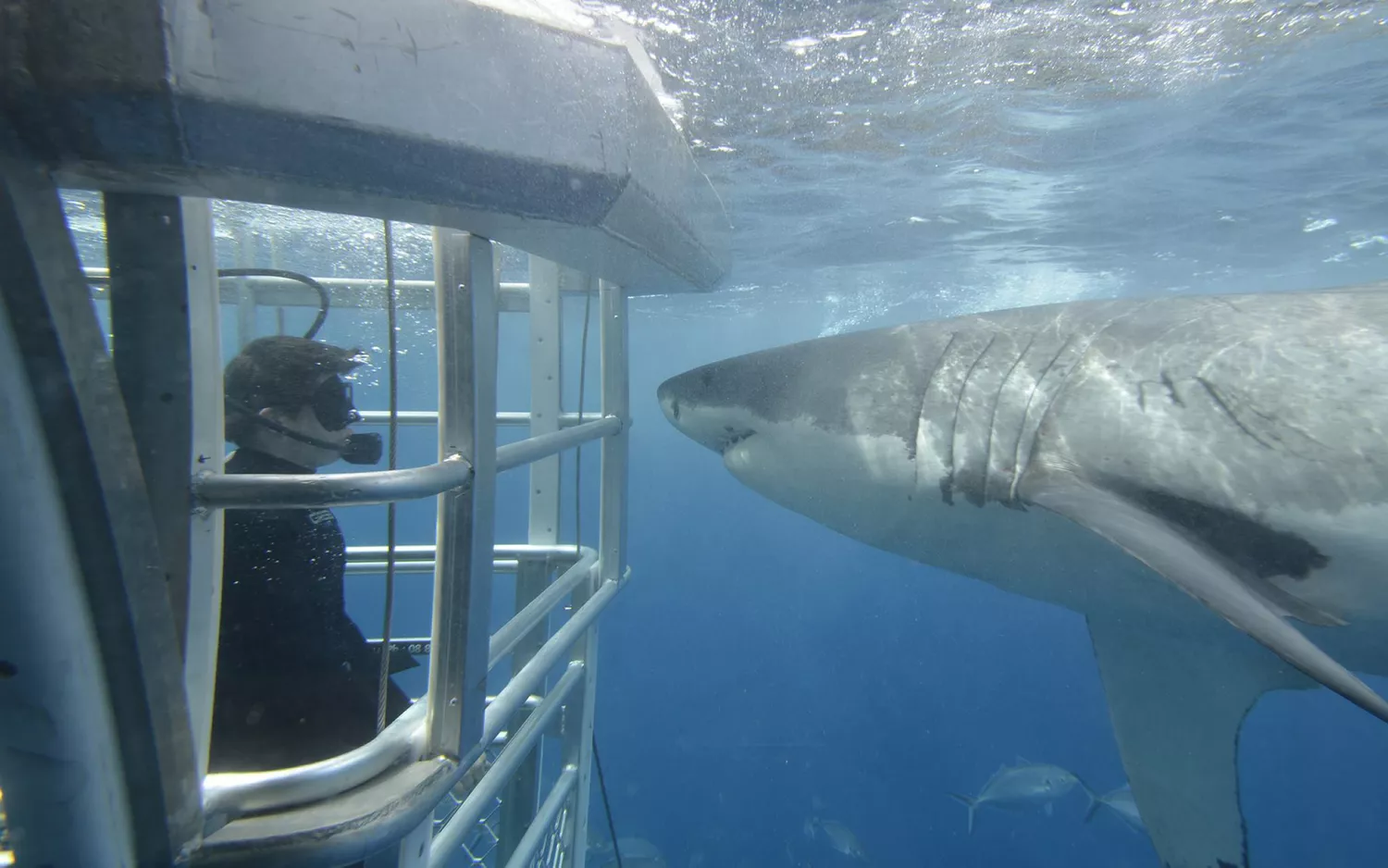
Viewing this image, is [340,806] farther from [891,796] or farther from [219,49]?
[891,796]

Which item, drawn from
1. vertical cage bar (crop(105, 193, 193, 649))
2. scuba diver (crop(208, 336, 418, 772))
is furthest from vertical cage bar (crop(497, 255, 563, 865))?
vertical cage bar (crop(105, 193, 193, 649))

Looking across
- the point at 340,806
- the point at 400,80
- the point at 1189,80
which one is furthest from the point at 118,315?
the point at 1189,80

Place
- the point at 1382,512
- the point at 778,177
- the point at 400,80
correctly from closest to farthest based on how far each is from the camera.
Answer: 1. the point at 400,80
2. the point at 1382,512
3. the point at 778,177

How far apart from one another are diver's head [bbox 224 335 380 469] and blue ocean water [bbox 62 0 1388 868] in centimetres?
123

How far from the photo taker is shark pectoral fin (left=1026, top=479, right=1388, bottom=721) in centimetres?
151

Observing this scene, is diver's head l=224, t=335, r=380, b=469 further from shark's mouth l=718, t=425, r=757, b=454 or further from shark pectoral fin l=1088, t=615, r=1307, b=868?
shark pectoral fin l=1088, t=615, r=1307, b=868

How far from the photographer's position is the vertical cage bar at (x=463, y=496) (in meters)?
1.31

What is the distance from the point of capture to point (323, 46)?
2.85 feet

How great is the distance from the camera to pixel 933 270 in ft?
60.3

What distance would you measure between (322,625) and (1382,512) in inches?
121

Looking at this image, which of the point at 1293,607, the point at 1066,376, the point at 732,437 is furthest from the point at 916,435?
the point at 1293,607

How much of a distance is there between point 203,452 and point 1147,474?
8.35 ft

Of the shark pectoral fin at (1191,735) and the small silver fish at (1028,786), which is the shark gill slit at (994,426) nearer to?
the shark pectoral fin at (1191,735)

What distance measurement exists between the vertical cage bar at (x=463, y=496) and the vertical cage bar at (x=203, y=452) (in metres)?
0.35
